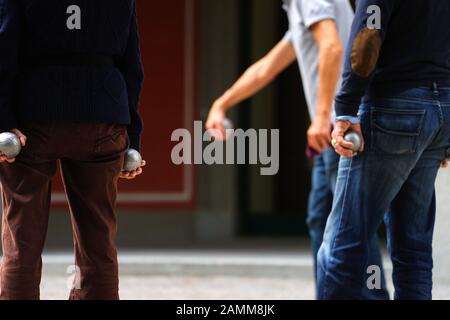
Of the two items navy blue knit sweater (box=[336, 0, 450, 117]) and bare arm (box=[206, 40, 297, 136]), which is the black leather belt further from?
bare arm (box=[206, 40, 297, 136])

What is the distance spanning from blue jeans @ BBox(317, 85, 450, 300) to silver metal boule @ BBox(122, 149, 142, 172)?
2.22 feet

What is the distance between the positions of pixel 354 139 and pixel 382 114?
0.13 m

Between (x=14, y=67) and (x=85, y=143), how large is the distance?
0.31m

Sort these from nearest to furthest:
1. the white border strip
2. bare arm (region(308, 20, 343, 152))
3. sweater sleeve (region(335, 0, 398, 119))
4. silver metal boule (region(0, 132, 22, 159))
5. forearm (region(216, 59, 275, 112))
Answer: silver metal boule (region(0, 132, 22, 159)) < sweater sleeve (region(335, 0, 398, 119)) < bare arm (region(308, 20, 343, 152)) < forearm (region(216, 59, 275, 112)) < the white border strip

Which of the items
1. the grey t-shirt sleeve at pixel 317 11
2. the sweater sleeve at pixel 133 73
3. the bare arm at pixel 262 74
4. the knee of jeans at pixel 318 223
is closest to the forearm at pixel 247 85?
the bare arm at pixel 262 74

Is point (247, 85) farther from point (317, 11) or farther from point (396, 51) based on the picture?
point (396, 51)

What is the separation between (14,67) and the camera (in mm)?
3551

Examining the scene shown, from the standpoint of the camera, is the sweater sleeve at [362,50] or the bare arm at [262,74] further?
the bare arm at [262,74]

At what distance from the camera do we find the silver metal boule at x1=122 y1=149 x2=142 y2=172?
3855 mm

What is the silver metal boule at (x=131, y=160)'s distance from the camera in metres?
3.86

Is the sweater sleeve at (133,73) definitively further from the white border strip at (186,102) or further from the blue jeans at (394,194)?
the white border strip at (186,102)

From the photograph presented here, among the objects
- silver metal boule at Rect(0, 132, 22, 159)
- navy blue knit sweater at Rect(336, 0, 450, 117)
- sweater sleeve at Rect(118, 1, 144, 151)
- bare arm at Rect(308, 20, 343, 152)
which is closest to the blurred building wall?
bare arm at Rect(308, 20, 343, 152)

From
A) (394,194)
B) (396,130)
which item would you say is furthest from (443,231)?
(396,130)
